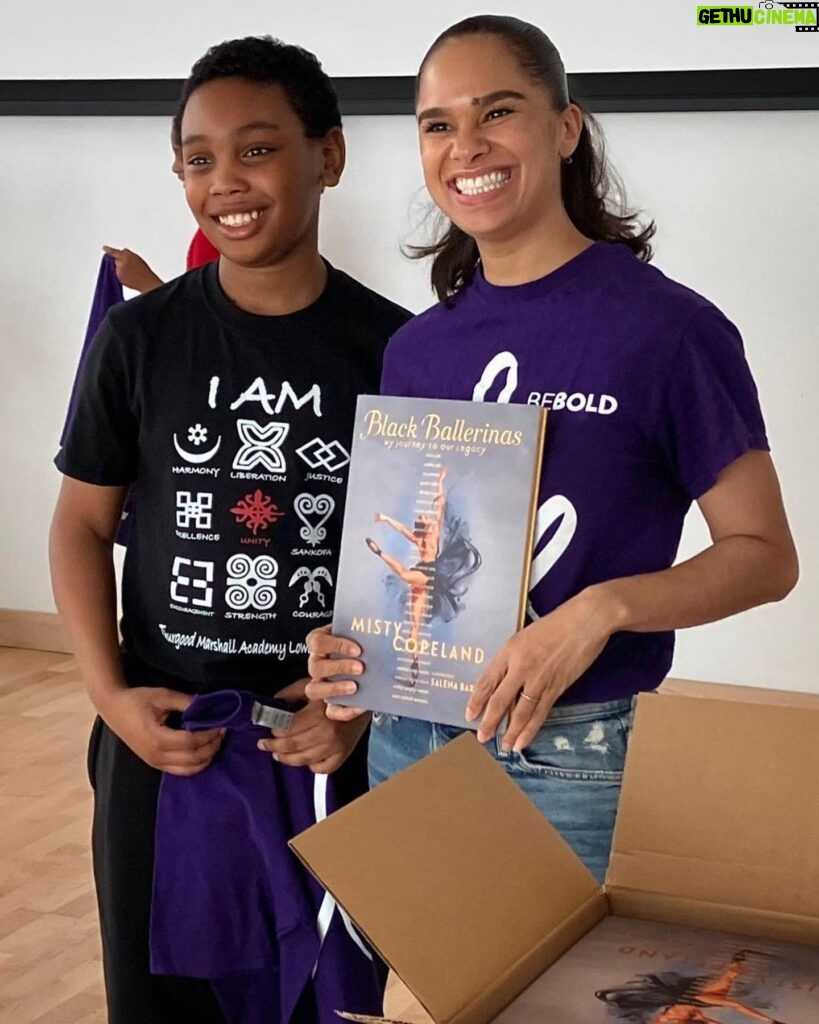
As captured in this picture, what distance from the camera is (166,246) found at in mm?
4484

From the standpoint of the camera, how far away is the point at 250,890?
1.50 meters

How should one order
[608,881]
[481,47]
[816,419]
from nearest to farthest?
1. [608,881]
2. [481,47]
3. [816,419]

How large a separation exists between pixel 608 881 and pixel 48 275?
4095mm

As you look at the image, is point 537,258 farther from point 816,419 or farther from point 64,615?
point 816,419

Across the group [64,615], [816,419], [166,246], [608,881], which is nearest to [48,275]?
[166,246]

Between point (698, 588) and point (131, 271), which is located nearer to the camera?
point (698, 588)

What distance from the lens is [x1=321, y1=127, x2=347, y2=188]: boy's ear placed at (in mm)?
1582

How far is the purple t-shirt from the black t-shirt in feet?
0.85

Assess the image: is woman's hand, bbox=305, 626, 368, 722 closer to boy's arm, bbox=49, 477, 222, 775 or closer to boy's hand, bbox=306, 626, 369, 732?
boy's hand, bbox=306, 626, 369, 732

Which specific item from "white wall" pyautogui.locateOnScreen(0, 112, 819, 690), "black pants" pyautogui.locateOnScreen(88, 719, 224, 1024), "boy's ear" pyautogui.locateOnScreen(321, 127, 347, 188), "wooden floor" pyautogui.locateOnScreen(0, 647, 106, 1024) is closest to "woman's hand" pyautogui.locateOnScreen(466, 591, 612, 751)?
"black pants" pyautogui.locateOnScreen(88, 719, 224, 1024)

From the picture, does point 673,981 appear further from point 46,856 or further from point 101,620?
point 46,856

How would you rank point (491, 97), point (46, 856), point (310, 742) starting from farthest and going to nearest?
point (46, 856)
point (310, 742)
point (491, 97)

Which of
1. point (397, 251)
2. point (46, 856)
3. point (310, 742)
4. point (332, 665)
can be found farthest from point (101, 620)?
point (397, 251)

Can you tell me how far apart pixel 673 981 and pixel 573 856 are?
0.15 metres
